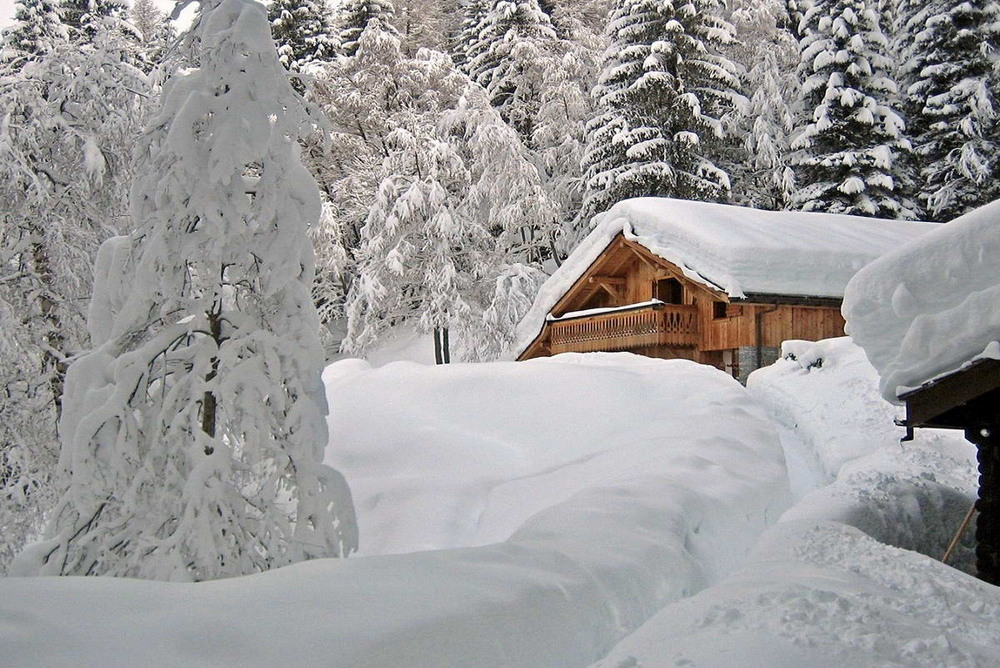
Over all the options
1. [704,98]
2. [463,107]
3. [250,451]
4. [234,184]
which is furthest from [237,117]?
[704,98]

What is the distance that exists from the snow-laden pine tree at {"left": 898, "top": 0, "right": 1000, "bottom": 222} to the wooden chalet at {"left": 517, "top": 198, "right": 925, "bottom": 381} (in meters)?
4.06

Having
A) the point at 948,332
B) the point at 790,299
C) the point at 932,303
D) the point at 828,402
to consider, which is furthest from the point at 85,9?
the point at 948,332

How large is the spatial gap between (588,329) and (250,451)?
1572 cm

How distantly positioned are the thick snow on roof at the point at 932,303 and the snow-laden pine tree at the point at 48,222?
9195 mm

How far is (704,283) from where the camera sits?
55.5 ft

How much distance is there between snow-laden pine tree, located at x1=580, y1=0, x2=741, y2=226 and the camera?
25484mm

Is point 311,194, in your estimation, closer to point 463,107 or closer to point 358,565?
point 358,565

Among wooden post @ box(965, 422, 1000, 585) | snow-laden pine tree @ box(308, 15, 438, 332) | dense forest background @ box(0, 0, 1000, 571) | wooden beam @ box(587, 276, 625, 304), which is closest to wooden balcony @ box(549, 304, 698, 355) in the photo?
wooden beam @ box(587, 276, 625, 304)

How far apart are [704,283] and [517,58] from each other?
15723mm

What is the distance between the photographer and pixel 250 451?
6.05 metres

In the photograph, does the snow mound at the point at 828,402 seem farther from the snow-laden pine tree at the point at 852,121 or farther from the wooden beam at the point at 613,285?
the snow-laden pine tree at the point at 852,121

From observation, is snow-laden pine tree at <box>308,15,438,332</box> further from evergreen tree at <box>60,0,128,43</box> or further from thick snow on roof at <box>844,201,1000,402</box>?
thick snow on roof at <box>844,201,1000,402</box>

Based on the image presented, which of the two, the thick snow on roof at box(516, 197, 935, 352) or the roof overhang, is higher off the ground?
the thick snow on roof at box(516, 197, 935, 352)

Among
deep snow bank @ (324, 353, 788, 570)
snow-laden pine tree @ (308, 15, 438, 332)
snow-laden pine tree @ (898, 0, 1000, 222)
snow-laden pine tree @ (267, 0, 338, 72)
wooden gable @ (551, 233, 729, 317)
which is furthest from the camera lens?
snow-laden pine tree @ (267, 0, 338, 72)
